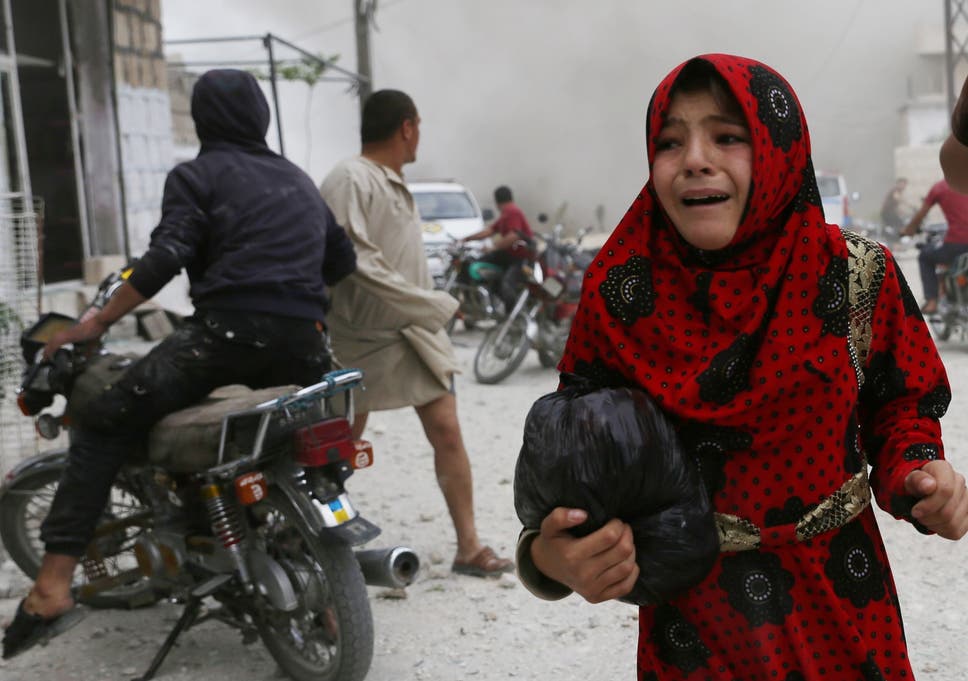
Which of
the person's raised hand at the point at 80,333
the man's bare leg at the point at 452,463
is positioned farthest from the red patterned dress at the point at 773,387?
the man's bare leg at the point at 452,463

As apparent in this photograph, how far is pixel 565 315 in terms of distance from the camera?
912cm

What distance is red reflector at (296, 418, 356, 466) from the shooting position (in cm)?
319

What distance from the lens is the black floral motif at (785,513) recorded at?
1.55 metres

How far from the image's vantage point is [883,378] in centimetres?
163

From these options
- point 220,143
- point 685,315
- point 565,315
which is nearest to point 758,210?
point 685,315

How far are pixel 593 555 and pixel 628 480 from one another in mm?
104

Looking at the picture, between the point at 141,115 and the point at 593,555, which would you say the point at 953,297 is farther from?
the point at 593,555

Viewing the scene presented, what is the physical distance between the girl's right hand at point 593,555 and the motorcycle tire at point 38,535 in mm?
2491

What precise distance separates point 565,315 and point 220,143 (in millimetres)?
5866

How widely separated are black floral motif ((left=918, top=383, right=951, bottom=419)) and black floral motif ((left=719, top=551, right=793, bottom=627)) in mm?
302

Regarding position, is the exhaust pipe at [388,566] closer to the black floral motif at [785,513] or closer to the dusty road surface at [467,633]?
the dusty road surface at [467,633]

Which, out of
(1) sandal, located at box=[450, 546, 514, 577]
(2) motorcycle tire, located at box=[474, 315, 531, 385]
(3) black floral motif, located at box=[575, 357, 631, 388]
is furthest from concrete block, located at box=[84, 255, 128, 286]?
(3) black floral motif, located at box=[575, 357, 631, 388]

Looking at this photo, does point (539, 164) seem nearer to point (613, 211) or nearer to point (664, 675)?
point (613, 211)

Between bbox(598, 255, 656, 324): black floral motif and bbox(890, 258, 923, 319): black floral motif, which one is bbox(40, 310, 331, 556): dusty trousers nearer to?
bbox(598, 255, 656, 324): black floral motif
